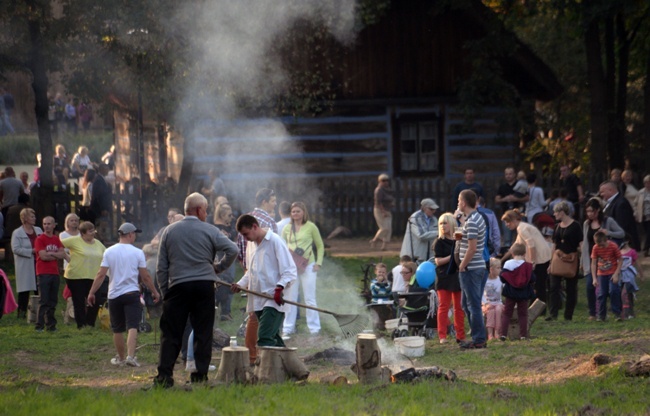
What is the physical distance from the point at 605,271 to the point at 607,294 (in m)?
0.32

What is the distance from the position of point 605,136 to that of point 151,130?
13.8 m

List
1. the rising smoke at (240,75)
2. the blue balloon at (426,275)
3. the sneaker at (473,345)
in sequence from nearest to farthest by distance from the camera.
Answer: the sneaker at (473,345) → the blue balloon at (426,275) → the rising smoke at (240,75)

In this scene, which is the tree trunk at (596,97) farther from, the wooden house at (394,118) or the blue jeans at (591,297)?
the blue jeans at (591,297)

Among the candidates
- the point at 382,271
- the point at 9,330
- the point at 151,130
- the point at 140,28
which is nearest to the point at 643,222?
the point at 382,271

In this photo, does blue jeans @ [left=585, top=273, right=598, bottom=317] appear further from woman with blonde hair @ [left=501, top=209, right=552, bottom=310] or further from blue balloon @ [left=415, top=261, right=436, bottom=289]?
blue balloon @ [left=415, top=261, right=436, bottom=289]

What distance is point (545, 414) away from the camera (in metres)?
8.49

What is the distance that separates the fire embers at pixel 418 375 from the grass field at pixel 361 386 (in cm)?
19

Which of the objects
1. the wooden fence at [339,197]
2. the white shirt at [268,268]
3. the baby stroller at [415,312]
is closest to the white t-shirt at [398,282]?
the baby stroller at [415,312]

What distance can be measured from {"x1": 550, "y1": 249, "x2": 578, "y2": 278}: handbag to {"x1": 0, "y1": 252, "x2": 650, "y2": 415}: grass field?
69 cm

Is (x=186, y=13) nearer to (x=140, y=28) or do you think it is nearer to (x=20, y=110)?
(x=140, y=28)

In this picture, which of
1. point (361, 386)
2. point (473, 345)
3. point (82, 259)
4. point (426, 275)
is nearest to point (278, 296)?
point (361, 386)

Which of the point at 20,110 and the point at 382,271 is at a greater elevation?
the point at 20,110

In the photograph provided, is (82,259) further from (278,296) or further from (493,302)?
(493,302)

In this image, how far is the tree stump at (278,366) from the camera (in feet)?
34.2
